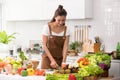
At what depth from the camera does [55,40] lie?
15.3 ft

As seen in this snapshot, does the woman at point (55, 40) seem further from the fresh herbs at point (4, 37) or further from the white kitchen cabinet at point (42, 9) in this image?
the fresh herbs at point (4, 37)

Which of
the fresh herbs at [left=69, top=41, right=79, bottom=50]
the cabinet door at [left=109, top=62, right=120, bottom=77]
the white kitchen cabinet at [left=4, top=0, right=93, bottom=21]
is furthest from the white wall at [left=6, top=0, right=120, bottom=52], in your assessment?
the cabinet door at [left=109, top=62, right=120, bottom=77]

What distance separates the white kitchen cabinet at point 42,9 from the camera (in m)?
6.50

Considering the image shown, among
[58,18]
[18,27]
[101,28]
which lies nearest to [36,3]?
[18,27]

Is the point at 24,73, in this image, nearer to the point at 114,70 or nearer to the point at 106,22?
the point at 114,70

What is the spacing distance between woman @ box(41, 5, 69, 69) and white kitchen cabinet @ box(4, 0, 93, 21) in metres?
1.87

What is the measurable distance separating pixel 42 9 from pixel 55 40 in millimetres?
2428

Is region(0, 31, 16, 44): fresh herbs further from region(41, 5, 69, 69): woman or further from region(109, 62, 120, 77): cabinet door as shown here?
region(109, 62, 120, 77): cabinet door

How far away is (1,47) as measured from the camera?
735cm

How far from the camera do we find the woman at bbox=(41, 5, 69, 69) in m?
4.32

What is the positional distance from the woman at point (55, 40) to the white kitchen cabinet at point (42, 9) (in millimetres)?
1873

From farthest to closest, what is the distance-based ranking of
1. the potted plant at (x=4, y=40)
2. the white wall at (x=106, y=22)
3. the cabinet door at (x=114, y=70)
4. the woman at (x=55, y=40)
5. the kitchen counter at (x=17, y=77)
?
1. the potted plant at (x=4, y=40)
2. the white wall at (x=106, y=22)
3. the woman at (x=55, y=40)
4. the cabinet door at (x=114, y=70)
5. the kitchen counter at (x=17, y=77)

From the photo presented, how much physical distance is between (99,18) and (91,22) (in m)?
0.19

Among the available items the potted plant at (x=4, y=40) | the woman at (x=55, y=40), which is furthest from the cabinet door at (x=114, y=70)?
the potted plant at (x=4, y=40)
